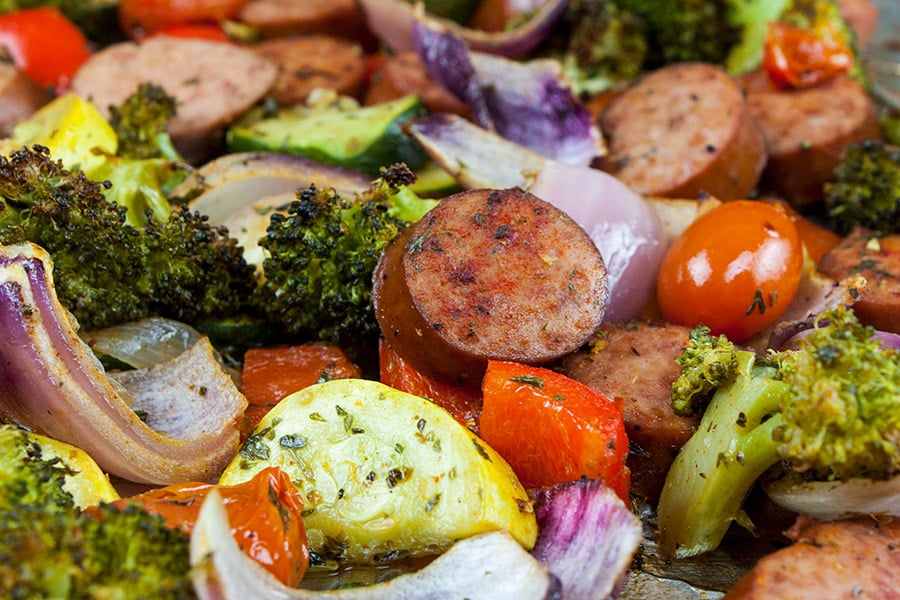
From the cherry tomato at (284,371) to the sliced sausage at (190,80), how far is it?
1.18 meters

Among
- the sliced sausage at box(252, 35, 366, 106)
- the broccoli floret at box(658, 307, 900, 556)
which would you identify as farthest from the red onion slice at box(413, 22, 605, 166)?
the broccoli floret at box(658, 307, 900, 556)

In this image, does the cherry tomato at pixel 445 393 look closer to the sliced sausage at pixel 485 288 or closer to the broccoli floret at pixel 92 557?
the sliced sausage at pixel 485 288

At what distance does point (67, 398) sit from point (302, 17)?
8.82 ft

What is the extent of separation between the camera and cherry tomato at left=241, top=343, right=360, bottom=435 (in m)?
2.30

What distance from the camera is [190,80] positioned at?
3338mm

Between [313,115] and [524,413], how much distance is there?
1.83 meters

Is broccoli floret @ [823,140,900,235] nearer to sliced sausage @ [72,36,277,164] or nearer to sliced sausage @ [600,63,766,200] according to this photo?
sliced sausage @ [600,63,766,200]

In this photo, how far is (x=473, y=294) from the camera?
211 cm

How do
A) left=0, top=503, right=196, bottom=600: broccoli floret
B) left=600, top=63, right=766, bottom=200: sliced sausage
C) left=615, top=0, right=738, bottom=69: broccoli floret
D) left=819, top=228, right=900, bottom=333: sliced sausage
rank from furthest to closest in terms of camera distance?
left=615, top=0, right=738, bottom=69: broccoli floret, left=600, top=63, right=766, bottom=200: sliced sausage, left=819, top=228, right=900, bottom=333: sliced sausage, left=0, top=503, right=196, bottom=600: broccoli floret

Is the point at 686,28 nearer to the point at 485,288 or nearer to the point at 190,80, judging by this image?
the point at 190,80

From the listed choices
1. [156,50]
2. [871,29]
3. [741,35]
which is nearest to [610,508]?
[156,50]

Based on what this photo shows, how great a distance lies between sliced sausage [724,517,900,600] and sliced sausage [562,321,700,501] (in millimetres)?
368

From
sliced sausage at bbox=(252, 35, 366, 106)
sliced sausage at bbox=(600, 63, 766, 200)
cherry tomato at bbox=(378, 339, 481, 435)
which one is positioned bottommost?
cherry tomato at bbox=(378, 339, 481, 435)

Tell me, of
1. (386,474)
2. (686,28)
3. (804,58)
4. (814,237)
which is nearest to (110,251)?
(386,474)
